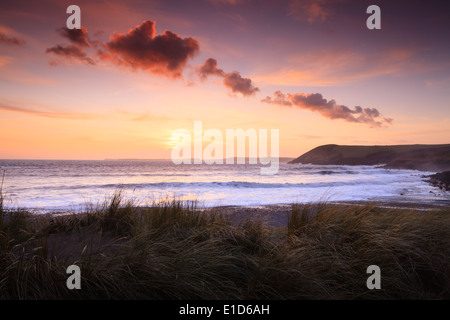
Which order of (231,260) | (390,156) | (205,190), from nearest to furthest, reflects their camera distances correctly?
(231,260), (205,190), (390,156)

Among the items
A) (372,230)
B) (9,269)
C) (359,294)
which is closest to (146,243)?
(9,269)

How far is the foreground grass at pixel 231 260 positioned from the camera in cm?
276

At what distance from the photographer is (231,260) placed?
336cm

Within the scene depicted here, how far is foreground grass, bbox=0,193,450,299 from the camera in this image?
276cm

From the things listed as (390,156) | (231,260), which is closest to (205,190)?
(231,260)

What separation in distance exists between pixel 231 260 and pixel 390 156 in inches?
4180

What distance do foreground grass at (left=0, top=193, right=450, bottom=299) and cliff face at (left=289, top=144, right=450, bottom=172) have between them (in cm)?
5857

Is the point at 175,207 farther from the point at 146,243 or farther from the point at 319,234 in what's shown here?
the point at 319,234

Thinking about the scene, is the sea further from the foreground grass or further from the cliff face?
the cliff face

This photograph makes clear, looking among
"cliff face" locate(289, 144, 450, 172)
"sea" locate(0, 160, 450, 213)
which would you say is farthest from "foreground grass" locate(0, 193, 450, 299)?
"cliff face" locate(289, 144, 450, 172)

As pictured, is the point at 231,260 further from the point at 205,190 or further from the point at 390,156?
the point at 390,156

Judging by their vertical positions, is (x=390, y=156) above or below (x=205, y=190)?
above

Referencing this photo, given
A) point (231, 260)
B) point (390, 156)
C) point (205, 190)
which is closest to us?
point (231, 260)
